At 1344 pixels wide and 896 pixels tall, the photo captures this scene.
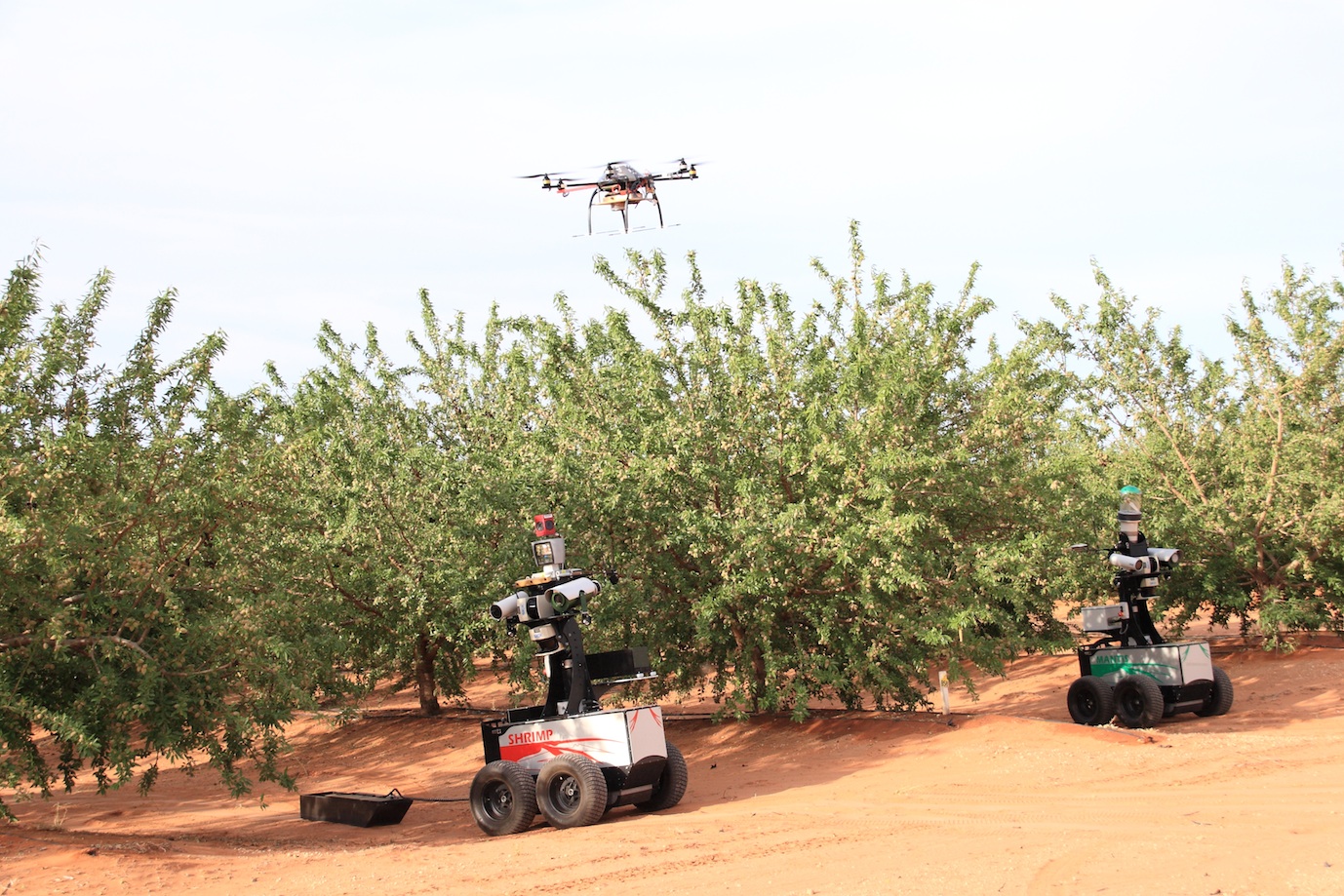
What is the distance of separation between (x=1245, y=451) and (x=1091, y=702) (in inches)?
254

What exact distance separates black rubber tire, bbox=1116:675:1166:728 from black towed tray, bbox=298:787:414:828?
8.75m

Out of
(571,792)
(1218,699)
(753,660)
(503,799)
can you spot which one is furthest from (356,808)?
(1218,699)

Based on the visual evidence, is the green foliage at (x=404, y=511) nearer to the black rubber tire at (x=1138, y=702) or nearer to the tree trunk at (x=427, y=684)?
the tree trunk at (x=427, y=684)

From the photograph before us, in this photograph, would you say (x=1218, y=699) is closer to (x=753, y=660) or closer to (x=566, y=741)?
(x=753, y=660)

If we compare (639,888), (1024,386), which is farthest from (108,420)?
(1024,386)

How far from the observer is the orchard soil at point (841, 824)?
26.0 ft

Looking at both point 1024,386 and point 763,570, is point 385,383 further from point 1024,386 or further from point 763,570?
point 1024,386

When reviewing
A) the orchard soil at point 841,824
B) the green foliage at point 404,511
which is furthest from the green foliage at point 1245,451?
the green foliage at point 404,511

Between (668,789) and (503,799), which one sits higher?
(503,799)

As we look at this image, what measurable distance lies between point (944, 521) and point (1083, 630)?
8.43 ft

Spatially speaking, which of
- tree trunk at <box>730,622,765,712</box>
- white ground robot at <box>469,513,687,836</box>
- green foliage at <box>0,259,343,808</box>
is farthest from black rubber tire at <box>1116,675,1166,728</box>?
green foliage at <box>0,259,343,808</box>

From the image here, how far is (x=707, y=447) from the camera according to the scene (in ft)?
47.3

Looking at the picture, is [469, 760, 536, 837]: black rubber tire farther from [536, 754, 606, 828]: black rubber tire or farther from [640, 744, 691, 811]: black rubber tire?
[640, 744, 691, 811]: black rubber tire

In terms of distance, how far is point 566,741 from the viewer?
36.0 ft
